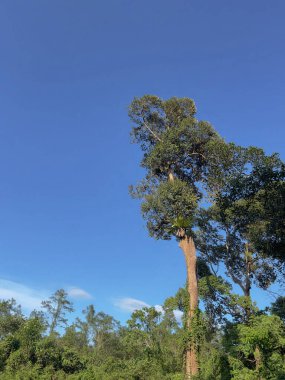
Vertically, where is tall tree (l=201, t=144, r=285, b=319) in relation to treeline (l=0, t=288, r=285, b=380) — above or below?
above

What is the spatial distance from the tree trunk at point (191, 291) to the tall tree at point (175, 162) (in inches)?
1.6

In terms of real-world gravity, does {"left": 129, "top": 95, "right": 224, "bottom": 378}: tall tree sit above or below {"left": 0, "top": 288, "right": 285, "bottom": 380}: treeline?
above

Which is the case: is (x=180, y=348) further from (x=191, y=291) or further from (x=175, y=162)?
(x=175, y=162)

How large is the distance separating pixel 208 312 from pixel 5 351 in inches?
606

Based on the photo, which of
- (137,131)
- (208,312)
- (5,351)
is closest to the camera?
(137,131)

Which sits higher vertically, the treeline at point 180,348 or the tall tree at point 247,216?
the tall tree at point 247,216

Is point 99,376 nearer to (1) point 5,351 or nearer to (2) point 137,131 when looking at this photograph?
(1) point 5,351

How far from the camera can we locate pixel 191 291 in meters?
14.8

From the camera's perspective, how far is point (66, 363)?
2803 centimetres

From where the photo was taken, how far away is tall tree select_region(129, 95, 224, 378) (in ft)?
54.7

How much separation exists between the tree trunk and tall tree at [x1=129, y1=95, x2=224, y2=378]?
4cm

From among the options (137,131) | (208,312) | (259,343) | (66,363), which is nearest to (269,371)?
(259,343)

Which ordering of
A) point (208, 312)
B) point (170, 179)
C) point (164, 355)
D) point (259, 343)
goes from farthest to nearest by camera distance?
point (164, 355)
point (208, 312)
point (170, 179)
point (259, 343)

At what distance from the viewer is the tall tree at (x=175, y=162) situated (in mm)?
16688
